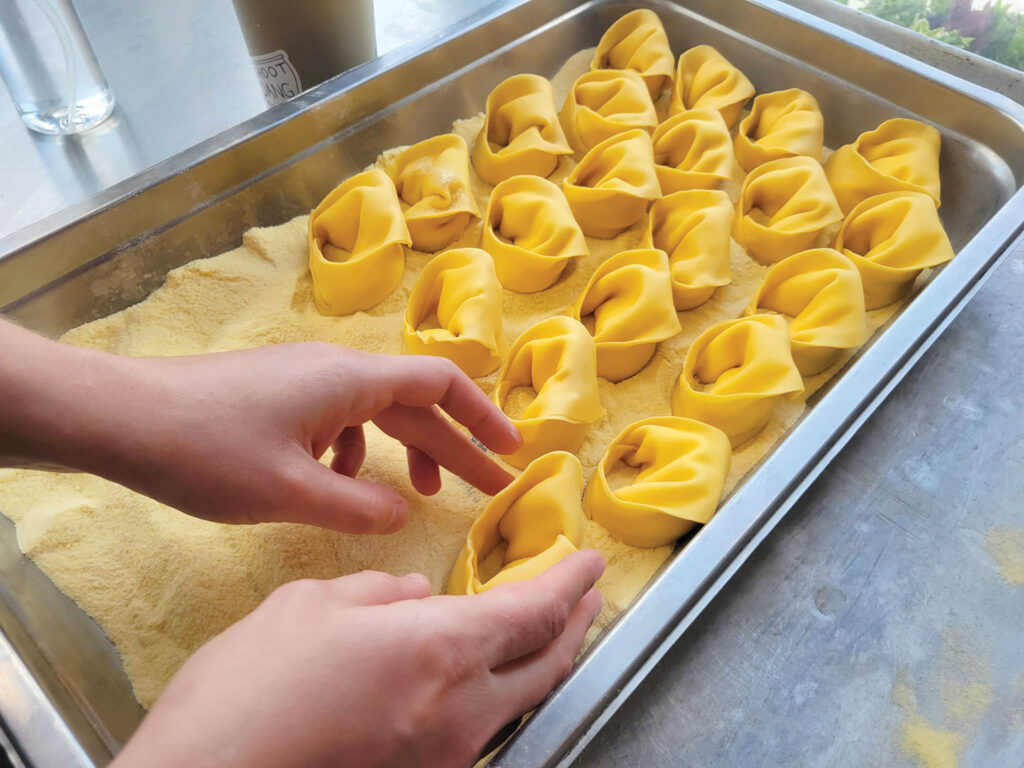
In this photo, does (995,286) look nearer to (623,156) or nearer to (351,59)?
(623,156)

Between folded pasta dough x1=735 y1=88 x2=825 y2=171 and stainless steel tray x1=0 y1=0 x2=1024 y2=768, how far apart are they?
91 mm

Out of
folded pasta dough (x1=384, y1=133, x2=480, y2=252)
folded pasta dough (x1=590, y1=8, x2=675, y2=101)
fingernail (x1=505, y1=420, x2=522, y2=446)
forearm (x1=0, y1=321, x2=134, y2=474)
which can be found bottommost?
fingernail (x1=505, y1=420, x2=522, y2=446)

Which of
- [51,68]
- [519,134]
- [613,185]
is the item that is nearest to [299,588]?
[613,185]

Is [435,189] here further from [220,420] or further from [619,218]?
[220,420]

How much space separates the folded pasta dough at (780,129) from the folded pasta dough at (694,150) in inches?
2.4

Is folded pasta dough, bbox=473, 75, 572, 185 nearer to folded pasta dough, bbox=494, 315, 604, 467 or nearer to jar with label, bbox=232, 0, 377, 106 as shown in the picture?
jar with label, bbox=232, 0, 377, 106

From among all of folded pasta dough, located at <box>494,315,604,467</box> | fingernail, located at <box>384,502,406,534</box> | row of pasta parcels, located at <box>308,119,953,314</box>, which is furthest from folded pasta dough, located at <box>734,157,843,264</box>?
fingernail, located at <box>384,502,406,534</box>

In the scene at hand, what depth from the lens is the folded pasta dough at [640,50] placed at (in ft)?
4.84

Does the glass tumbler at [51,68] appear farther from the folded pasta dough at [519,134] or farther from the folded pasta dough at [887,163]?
the folded pasta dough at [887,163]

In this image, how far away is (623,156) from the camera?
4.26ft

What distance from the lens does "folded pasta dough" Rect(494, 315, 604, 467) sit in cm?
98

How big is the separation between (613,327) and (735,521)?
373 millimetres

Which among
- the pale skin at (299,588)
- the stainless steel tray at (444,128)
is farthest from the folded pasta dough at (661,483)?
the pale skin at (299,588)

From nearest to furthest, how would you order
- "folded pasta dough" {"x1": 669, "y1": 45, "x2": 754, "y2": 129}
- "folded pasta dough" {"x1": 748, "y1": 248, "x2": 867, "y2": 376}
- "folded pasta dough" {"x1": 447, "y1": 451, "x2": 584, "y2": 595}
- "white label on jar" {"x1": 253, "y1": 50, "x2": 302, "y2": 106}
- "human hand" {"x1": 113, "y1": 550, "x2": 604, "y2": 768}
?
"human hand" {"x1": 113, "y1": 550, "x2": 604, "y2": 768} < "folded pasta dough" {"x1": 447, "y1": 451, "x2": 584, "y2": 595} < "folded pasta dough" {"x1": 748, "y1": 248, "x2": 867, "y2": 376} < "white label on jar" {"x1": 253, "y1": 50, "x2": 302, "y2": 106} < "folded pasta dough" {"x1": 669, "y1": 45, "x2": 754, "y2": 129}
